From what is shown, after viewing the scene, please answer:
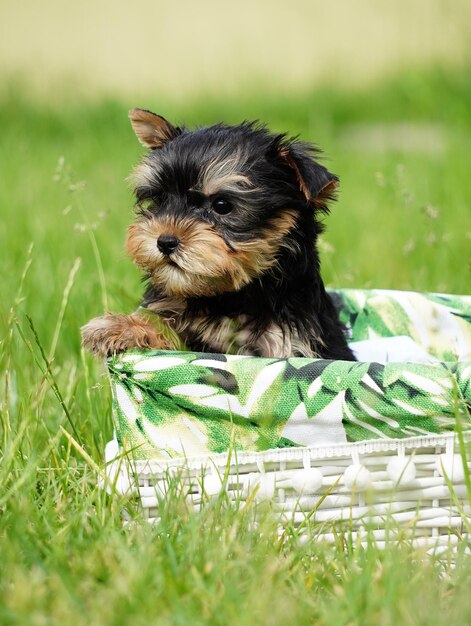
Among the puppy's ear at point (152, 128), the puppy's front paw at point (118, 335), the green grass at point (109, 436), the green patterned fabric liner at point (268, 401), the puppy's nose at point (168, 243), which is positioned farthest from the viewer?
the puppy's ear at point (152, 128)

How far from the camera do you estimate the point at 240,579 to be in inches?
89.5

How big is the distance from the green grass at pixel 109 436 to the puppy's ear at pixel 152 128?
0.35 meters

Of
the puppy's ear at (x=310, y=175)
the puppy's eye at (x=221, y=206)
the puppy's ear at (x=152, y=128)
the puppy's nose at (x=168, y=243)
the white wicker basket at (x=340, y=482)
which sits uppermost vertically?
the puppy's ear at (x=152, y=128)

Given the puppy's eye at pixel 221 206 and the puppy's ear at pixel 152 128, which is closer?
the puppy's eye at pixel 221 206

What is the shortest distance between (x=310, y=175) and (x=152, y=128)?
766 millimetres

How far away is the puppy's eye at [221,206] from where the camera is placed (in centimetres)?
307

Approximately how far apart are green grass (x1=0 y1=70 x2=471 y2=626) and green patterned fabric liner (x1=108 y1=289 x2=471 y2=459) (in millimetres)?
247

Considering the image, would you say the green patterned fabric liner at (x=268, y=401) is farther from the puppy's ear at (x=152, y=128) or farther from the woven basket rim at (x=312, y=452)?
the puppy's ear at (x=152, y=128)

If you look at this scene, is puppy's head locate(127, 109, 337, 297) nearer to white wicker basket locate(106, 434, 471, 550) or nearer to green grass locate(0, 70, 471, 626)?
green grass locate(0, 70, 471, 626)

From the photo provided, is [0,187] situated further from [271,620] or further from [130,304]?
[271,620]

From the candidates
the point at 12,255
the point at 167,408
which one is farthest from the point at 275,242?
the point at 12,255

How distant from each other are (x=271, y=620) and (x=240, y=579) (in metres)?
0.33

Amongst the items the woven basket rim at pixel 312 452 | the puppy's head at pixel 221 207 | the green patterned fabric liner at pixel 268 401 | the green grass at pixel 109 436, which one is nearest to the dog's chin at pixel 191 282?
the puppy's head at pixel 221 207

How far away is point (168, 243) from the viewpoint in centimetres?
291
